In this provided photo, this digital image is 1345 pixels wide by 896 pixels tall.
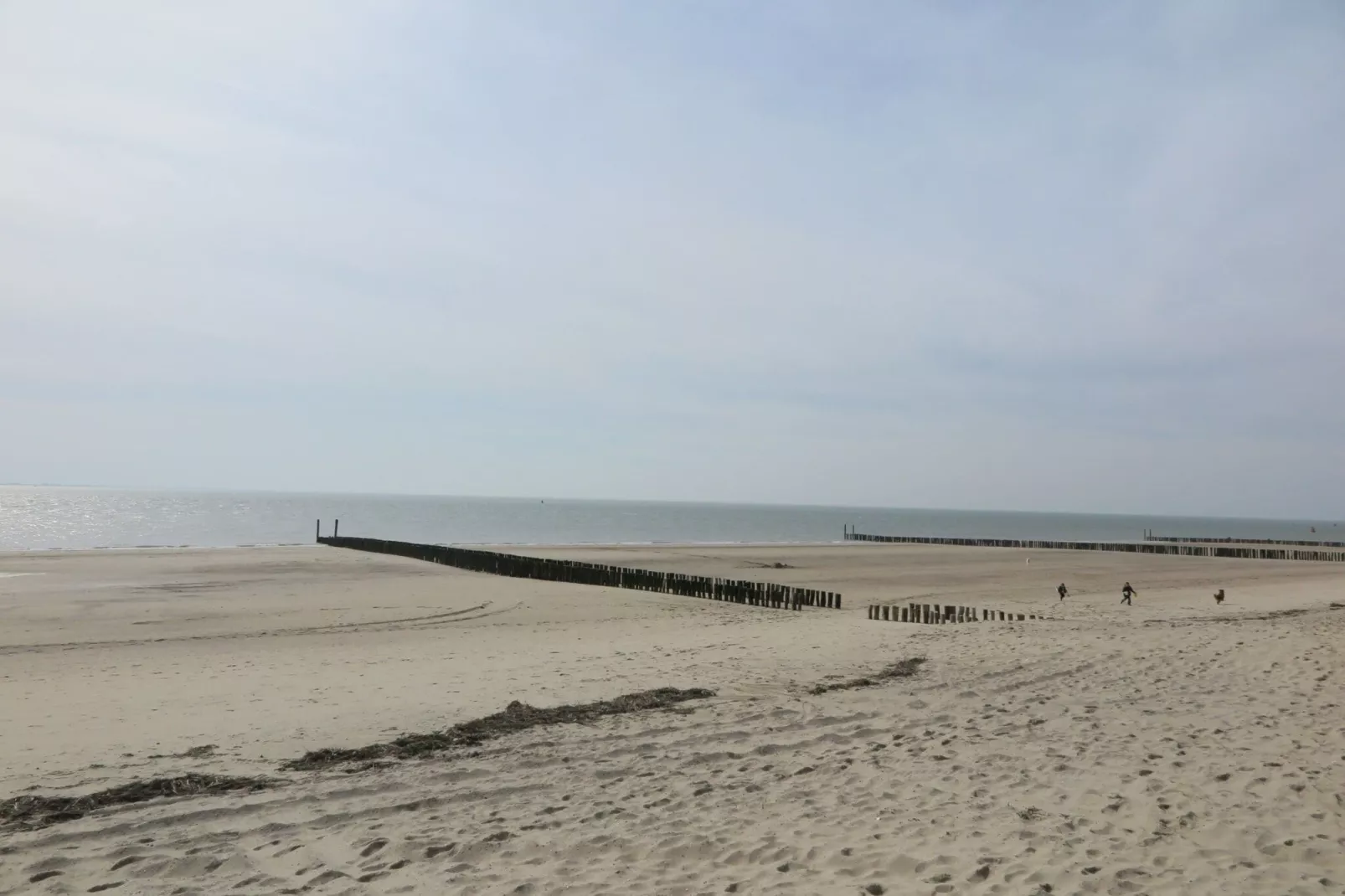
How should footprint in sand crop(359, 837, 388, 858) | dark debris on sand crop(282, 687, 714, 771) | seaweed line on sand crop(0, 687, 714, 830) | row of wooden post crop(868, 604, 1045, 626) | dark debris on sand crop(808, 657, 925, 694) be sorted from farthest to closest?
row of wooden post crop(868, 604, 1045, 626) → dark debris on sand crop(808, 657, 925, 694) → dark debris on sand crop(282, 687, 714, 771) → seaweed line on sand crop(0, 687, 714, 830) → footprint in sand crop(359, 837, 388, 858)

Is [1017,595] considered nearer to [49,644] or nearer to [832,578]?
[832,578]

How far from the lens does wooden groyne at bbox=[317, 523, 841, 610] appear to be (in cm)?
2780

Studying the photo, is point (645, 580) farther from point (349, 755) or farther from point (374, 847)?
point (374, 847)

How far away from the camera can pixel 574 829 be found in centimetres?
671

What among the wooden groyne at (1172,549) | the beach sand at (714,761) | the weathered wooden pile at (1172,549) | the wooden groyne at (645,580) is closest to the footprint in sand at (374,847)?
the beach sand at (714,761)

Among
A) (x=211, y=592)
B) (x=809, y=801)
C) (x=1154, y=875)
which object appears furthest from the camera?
(x=211, y=592)

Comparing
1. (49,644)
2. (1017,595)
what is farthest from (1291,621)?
(49,644)

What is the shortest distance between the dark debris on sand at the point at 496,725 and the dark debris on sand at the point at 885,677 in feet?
5.33

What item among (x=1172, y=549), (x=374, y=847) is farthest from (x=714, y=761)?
(x=1172, y=549)

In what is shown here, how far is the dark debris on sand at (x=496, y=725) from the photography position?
28.2 feet

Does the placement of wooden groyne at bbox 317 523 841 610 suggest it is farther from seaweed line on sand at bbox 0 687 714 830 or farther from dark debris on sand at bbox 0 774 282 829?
dark debris on sand at bbox 0 774 282 829

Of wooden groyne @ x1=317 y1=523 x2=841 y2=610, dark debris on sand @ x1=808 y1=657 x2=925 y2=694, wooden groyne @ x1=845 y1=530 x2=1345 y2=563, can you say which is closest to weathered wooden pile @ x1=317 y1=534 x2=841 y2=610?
wooden groyne @ x1=317 y1=523 x2=841 y2=610

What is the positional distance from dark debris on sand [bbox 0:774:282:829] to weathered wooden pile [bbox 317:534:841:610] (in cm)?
2077

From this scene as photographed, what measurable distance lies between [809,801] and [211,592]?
2690 centimetres
